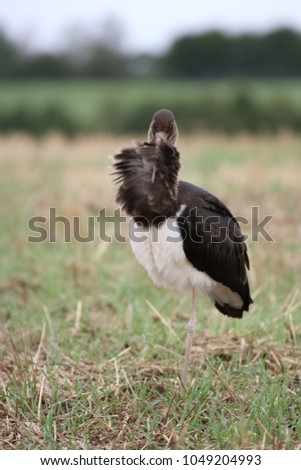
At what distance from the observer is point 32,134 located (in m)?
23.1

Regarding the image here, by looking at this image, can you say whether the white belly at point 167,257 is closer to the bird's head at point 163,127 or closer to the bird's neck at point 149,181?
the bird's neck at point 149,181

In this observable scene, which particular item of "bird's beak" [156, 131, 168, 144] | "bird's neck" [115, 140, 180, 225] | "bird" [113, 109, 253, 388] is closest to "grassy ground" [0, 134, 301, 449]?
"bird" [113, 109, 253, 388]

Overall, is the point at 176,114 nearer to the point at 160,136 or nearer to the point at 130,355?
the point at 130,355

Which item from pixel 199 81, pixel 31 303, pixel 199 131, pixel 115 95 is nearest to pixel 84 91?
pixel 115 95

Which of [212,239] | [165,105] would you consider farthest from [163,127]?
[165,105]

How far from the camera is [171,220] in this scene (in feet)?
12.1

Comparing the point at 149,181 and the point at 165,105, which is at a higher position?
the point at 165,105

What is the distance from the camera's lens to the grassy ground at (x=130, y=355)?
359 cm

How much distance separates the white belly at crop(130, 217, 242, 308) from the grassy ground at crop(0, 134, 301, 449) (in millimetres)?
466

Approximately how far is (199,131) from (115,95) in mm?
4998

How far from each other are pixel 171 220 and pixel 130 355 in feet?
4.01

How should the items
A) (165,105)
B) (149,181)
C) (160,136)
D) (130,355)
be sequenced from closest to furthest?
1. (149,181)
2. (160,136)
3. (130,355)
4. (165,105)
